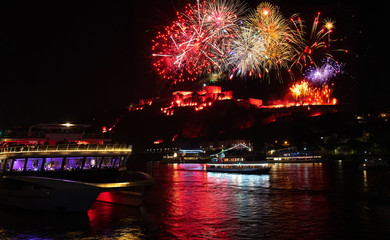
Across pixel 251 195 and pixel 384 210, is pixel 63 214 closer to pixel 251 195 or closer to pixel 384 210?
pixel 251 195

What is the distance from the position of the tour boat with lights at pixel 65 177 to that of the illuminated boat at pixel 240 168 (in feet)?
137

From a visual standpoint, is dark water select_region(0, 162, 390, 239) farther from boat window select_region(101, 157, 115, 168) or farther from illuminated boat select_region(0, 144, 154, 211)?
boat window select_region(101, 157, 115, 168)

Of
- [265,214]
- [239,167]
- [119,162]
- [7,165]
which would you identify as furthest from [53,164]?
[239,167]

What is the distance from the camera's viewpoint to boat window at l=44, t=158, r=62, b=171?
95.0ft

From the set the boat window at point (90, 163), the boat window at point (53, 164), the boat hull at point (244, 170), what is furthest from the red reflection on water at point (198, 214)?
the boat hull at point (244, 170)

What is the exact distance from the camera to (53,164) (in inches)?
1146

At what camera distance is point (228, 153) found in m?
145

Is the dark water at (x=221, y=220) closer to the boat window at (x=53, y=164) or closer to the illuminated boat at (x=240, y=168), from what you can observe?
the boat window at (x=53, y=164)

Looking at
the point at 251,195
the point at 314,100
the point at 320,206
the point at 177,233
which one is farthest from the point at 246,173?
the point at 314,100

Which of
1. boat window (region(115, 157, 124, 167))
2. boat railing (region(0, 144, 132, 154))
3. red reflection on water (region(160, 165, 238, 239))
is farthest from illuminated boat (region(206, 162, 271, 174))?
boat railing (region(0, 144, 132, 154))

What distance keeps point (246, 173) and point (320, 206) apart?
4062cm

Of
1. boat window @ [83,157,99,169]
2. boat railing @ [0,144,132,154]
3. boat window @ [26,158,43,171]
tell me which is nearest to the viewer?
boat railing @ [0,144,132,154]

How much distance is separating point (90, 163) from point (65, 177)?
7.49 feet

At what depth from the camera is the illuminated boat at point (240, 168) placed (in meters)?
69.8
